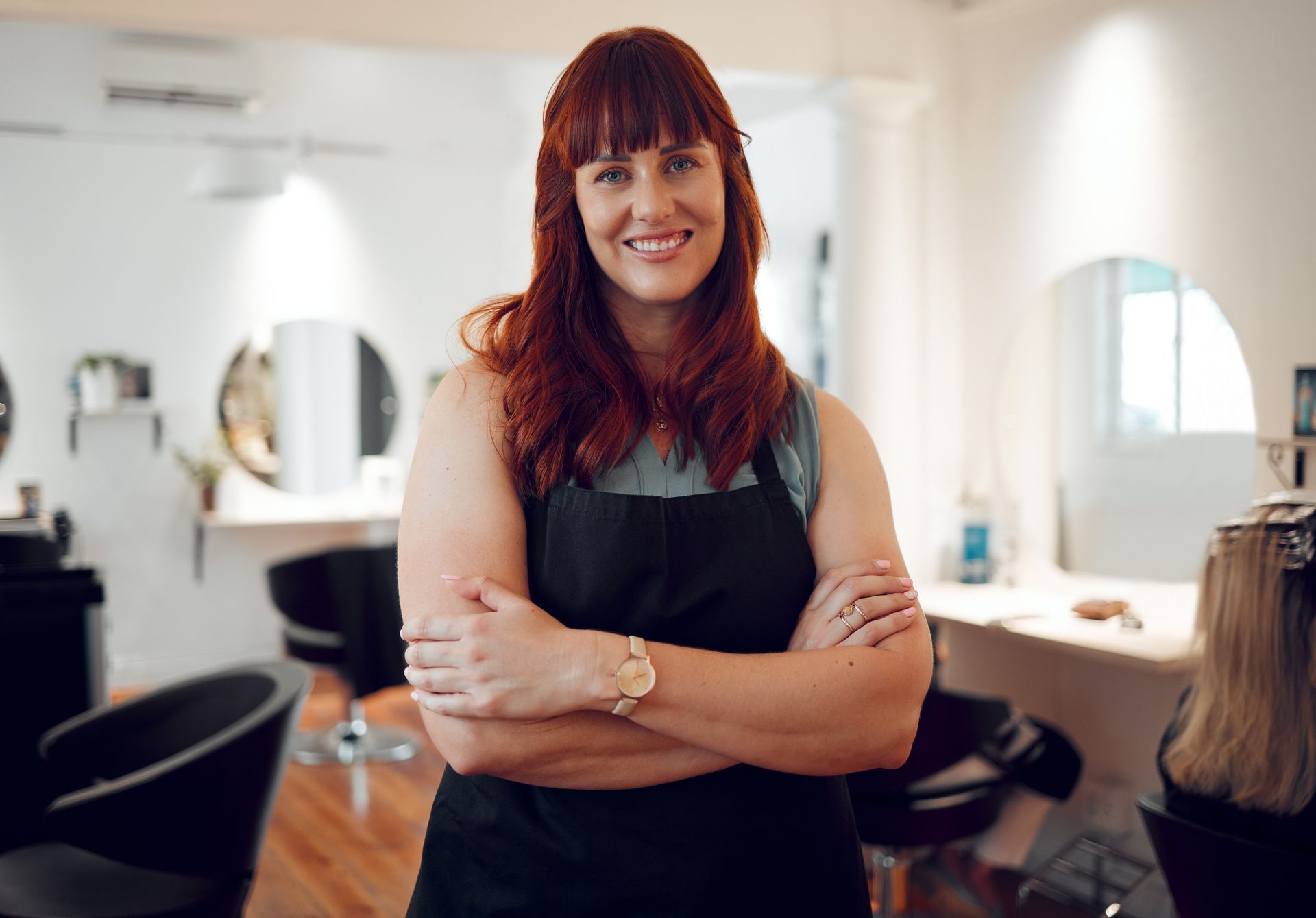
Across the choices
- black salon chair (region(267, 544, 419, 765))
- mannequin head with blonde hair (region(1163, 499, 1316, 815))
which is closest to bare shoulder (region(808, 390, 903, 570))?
mannequin head with blonde hair (region(1163, 499, 1316, 815))

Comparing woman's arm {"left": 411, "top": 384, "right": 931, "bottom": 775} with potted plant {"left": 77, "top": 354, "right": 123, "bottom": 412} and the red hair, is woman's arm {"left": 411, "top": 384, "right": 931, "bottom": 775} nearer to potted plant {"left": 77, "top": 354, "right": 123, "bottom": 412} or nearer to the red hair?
the red hair

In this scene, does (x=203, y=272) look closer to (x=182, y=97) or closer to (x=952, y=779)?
(x=182, y=97)

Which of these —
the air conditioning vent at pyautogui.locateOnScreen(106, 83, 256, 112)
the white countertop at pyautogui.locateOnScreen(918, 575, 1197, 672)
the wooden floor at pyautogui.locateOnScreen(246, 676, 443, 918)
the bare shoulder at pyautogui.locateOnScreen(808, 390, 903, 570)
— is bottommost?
the wooden floor at pyautogui.locateOnScreen(246, 676, 443, 918)

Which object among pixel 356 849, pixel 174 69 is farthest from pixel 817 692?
pixel 174 69

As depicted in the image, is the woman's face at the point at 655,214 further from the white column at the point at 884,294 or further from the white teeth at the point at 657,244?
the white column at the point at 884,294

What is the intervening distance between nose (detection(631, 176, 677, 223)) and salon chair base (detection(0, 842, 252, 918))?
1.68 metres

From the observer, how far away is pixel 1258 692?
6.86 ft

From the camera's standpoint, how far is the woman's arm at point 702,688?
1.16 meters

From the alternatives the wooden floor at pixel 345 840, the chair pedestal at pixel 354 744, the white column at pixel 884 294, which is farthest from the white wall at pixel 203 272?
the white column at pixel 884 294

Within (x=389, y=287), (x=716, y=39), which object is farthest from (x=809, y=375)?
(x=716, y=39)

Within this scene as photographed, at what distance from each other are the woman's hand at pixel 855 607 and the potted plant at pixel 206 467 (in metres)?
5.38

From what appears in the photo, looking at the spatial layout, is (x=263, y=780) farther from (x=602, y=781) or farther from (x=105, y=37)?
(x=105, y=37)

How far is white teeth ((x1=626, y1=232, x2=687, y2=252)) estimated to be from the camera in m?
1.27

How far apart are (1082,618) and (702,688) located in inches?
89.3
